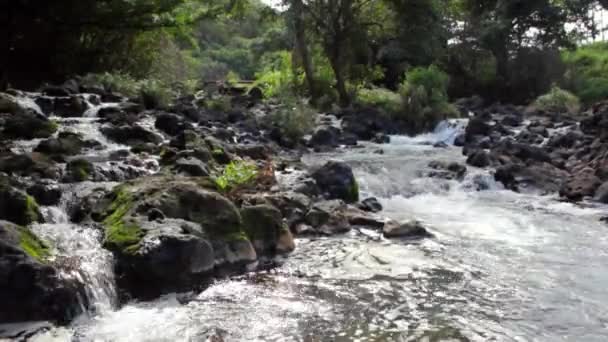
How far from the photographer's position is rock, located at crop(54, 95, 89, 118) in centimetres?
1203

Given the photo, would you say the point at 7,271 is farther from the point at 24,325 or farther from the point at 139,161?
the point at 139,161

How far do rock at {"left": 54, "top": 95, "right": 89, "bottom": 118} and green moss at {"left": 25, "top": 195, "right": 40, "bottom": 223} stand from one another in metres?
6.89

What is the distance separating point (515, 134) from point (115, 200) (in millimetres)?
12751

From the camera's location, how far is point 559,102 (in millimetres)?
20922

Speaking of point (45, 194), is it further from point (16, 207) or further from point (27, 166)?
point (27, 166)

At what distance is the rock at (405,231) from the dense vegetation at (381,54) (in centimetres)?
539

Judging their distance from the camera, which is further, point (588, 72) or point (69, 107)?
point (588, 72)

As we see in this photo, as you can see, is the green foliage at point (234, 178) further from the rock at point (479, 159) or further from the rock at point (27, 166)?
the rock at point (479, 159)

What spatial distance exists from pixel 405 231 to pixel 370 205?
1.68 metres

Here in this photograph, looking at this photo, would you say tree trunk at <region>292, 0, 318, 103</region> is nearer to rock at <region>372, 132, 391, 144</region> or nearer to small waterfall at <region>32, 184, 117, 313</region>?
rock at <region>372, 132, 391, 144</region>

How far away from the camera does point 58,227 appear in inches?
213

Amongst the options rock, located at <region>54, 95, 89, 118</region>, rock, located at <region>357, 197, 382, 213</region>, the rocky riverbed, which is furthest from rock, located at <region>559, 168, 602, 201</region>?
rock, located at <region>54, 95, 89, 118</region>

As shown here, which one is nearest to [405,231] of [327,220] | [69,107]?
[327,220]

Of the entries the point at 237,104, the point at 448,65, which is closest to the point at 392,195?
the point at 237,104
